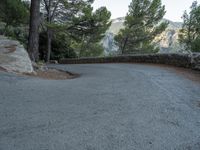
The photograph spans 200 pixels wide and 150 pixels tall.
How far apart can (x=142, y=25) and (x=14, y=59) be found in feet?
57.0

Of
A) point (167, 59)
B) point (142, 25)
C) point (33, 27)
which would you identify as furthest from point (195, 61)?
point (142, 25)

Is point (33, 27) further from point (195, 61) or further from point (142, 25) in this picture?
point (142, 25)

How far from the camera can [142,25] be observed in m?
22.0

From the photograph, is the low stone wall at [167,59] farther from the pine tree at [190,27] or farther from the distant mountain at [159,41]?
the pine tree at [190,27]

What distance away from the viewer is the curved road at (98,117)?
2301mm

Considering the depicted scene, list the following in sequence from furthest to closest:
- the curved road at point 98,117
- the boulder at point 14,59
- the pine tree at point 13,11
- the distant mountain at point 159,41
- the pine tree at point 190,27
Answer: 1. the distant mountain at point 159,41
2. the pine tree at point 190,27
3. the pine tree at point 13,11
4. the boulder at point 14,59
5. the curved road at point 98,117

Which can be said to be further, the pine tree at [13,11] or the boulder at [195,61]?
the pine tree at [13,11]

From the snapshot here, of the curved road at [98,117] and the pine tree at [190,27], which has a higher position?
the pine tree at [190,27]

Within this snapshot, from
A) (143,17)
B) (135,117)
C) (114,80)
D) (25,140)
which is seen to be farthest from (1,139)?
(143,17)

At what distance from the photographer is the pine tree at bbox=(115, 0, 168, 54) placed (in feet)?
70.2

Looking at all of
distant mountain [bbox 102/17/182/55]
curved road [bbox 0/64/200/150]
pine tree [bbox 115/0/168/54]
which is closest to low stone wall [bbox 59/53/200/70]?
curved road [bbox 0/64/200/150]

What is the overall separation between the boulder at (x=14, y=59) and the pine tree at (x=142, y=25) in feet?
50.6

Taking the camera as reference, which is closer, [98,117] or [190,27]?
[98,117]

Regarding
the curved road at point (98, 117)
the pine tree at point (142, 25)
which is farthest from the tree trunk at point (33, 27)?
the pine tree at point (142, 25)
